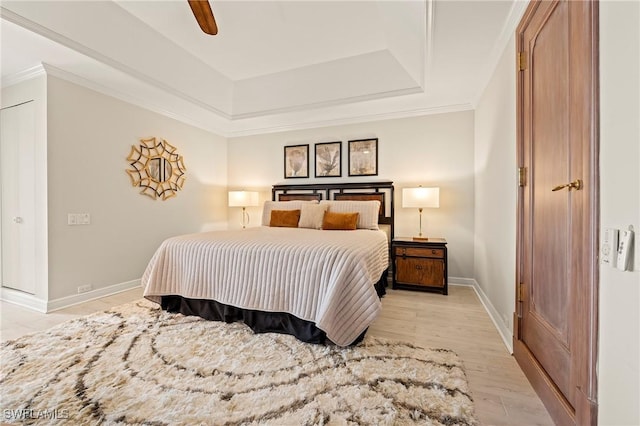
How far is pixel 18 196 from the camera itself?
3012mm

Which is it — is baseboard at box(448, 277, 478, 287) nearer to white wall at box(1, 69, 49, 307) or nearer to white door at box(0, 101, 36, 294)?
white wall at box(1, 69, 49, 307)

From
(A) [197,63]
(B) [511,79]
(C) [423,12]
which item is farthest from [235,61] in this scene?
(B) [511,79]

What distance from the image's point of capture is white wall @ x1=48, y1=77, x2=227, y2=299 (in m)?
2.87

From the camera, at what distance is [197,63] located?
3568 millimetres

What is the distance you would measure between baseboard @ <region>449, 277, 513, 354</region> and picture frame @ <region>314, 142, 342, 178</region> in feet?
7.65

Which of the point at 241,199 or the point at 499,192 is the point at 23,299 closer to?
the point at 241,199

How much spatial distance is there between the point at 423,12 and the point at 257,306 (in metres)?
2.72

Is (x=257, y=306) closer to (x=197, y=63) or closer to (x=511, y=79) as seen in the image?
(x=511, y=79)

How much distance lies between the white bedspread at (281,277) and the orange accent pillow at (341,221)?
83 cm

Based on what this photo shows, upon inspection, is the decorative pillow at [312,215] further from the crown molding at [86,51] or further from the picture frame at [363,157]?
the crown molding at [86,51]

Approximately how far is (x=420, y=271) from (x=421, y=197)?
0.94m

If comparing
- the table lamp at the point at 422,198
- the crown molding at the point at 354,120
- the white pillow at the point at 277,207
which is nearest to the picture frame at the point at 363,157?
the crown molding at the point at 354,120

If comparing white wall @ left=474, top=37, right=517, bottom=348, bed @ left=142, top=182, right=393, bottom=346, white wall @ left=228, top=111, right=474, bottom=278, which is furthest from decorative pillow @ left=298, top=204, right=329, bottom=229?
white wall @ left=474, top=37, right=517, bottom=348

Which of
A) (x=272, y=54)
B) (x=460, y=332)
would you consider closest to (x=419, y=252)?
(x=460, y=332)
